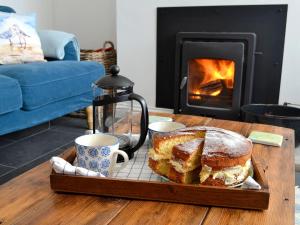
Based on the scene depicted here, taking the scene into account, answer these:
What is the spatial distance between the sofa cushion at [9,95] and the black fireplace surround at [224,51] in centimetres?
103

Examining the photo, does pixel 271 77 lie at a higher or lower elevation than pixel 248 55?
lower

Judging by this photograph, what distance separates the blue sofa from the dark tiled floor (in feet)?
0.56

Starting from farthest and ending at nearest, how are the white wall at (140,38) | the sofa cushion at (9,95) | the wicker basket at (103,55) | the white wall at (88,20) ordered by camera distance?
the white wall at (88,20) → the wicker basket at (103,55) → the white wall at (140,38) → the sofa cushion at (9,95)

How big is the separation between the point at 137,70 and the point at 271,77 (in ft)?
3.01

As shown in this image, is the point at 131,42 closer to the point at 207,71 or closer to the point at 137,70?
the point at 137,70

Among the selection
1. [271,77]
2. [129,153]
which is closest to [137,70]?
[271,77]

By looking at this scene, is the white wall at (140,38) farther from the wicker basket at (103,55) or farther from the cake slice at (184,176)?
the cake slice at (184,176)

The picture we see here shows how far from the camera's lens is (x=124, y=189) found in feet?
2.20

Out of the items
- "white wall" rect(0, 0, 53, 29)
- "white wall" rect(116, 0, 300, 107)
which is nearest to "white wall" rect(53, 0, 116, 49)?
"white wall" rect(0, 0, 53, 29)

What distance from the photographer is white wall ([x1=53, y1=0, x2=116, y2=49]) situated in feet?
9.62

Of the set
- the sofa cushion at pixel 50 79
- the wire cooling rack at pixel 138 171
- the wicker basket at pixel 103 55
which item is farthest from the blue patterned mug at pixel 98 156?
the wicker basket at pixel 103 55

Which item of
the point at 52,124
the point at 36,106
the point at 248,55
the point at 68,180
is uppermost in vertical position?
the point at 248,55

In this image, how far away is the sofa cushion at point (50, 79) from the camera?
1.74 meters

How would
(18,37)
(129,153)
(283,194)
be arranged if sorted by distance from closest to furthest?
(283,194) → (129,153) → (18,37)
